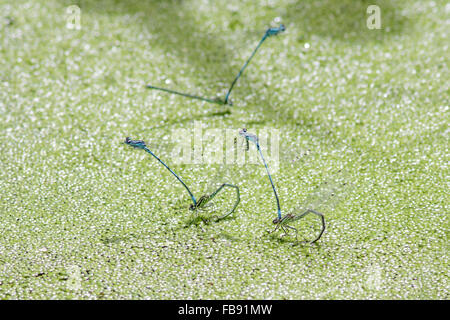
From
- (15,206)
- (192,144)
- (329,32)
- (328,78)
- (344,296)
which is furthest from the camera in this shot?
(329,32)

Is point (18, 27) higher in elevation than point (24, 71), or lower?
higher

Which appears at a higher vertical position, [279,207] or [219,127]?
[219,127]

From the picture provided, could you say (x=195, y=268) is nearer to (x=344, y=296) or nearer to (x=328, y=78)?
(x=344, y=296)

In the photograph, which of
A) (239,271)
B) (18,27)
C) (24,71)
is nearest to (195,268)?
(239,271)

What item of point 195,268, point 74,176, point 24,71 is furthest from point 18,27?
point 195,268

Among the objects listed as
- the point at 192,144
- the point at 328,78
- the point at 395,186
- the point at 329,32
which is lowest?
the point at 395,186

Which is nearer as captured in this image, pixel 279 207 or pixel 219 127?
pixel 279 207

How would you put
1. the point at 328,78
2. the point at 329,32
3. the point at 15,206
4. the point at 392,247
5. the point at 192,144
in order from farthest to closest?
the point at 329,32, the point at 328,78, the point at 192,144, the point at 15,206, the point at 392,247

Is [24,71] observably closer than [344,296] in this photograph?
No
